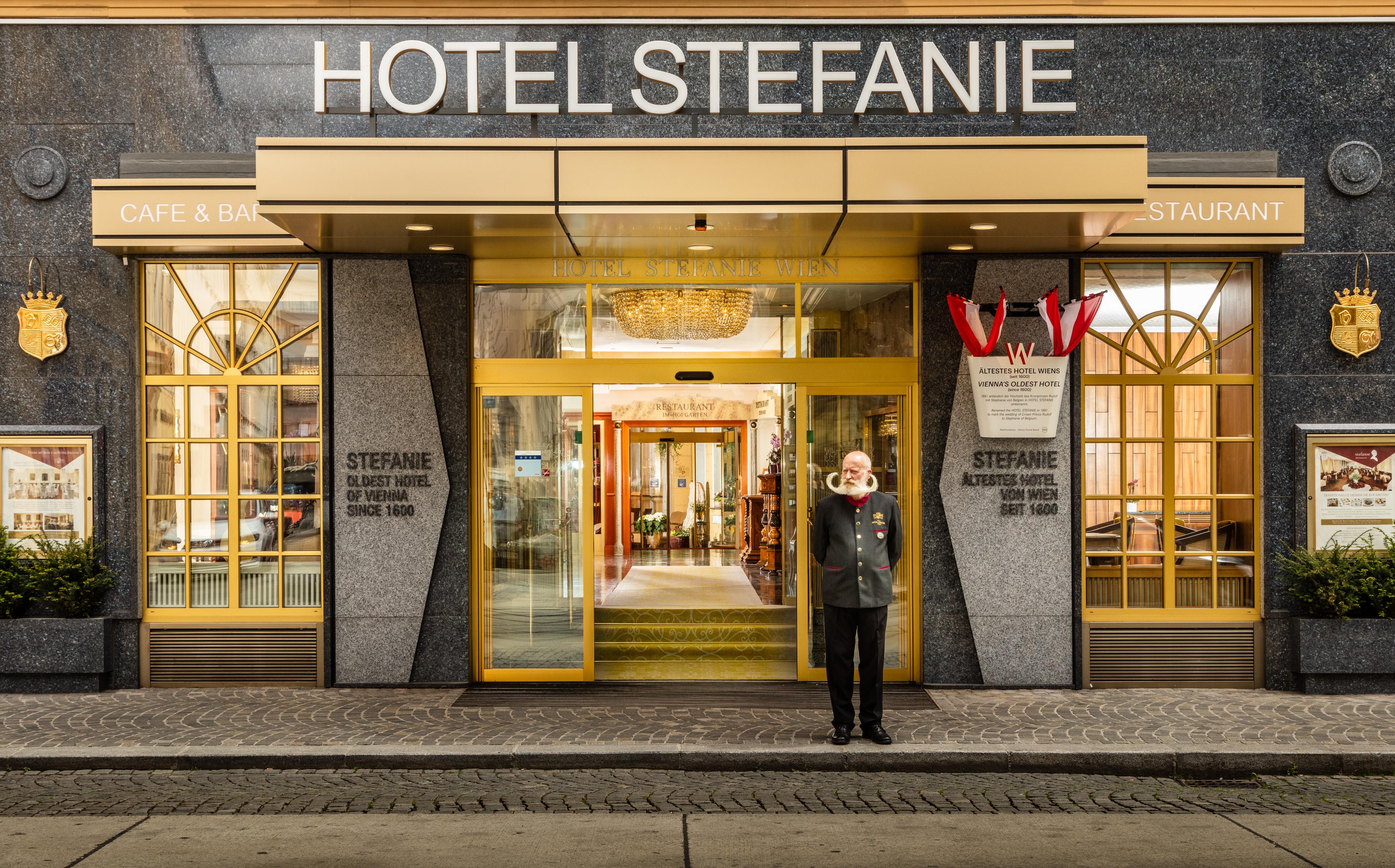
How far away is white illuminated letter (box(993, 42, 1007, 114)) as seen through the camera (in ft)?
27.4

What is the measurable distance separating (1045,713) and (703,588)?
422 centimetres

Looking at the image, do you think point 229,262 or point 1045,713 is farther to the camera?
point 229,262

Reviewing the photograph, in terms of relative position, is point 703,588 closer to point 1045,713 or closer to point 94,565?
point 1045,713

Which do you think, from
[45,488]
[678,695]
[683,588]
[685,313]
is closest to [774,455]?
[683,588]

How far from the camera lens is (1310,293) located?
8.88 meters

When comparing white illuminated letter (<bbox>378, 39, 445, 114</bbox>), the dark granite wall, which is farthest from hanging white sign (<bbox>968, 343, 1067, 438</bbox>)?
white illuminated letter (<bbox>378, 39, 445, 114</bbox>)

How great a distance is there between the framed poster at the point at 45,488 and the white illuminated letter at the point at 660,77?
5348mm

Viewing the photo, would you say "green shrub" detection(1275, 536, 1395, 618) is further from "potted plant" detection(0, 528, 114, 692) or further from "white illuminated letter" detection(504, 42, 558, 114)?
"potted plant" detection(0, 528, 114, 692)

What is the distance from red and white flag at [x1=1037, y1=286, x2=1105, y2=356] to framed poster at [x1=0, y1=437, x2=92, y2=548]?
25.8 ft

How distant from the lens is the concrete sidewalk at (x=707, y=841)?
5117mm

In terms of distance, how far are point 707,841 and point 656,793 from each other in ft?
3.23

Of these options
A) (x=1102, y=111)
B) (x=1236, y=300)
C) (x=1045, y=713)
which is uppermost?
(x=1102, y=111)

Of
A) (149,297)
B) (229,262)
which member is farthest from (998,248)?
(149,297)

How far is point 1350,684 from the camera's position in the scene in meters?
8.55
